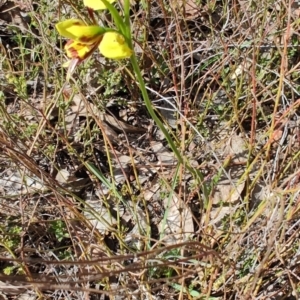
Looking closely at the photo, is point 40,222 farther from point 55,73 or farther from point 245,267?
point 245,267

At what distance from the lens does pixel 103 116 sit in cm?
195

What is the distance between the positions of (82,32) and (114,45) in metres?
0.07

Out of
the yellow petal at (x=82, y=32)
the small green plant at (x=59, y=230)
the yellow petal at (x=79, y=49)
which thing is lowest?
the small green plant at (x=59, y=230)

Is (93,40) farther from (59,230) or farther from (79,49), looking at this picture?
(59,230)

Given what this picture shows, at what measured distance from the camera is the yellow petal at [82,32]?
1050mm

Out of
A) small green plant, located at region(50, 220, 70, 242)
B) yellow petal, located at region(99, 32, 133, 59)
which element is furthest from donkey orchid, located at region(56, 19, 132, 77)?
small green plant, located at region(50, 220, 70, 242)

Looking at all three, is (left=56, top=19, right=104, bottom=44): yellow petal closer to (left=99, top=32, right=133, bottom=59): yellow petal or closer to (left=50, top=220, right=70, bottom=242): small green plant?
(left=99, top=32, right=133, bottom=59): yellow petal

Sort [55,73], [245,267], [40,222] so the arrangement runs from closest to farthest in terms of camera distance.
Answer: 1. [245,267]
2. [40,222]
3. [55,73]

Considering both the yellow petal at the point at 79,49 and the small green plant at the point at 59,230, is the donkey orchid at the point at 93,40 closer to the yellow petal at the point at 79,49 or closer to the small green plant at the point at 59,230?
the yellow petal at the point at 79,49

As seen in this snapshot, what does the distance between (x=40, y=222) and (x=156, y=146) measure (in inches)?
20.8

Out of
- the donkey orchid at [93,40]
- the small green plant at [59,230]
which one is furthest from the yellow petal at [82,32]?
the small green plant at [59,230]

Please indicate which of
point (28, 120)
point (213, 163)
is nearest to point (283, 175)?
point (213, 163)

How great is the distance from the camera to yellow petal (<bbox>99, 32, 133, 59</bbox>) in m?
1.04

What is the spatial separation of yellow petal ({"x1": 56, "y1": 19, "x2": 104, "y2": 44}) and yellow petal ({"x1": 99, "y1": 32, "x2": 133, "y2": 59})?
0.02 m
